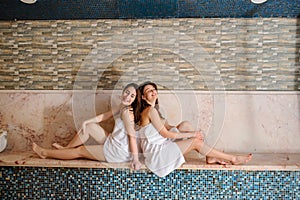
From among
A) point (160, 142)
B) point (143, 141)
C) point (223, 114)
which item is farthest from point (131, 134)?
point (223, 114)

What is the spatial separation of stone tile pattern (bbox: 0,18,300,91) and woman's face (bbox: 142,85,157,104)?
0.28 meters

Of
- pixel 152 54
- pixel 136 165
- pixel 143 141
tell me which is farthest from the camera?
pixel 152 54

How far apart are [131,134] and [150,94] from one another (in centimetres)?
32

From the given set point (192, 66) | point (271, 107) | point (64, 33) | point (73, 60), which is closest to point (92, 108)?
point (73, 60)

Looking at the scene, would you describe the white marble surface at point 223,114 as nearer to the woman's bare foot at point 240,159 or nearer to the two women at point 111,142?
the two women at point 111,142

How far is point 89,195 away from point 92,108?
2.23ft

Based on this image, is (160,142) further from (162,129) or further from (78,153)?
(78,153)

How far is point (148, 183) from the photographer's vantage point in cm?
317

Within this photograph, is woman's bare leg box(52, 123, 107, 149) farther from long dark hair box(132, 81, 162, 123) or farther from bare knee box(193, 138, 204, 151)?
bare knee box(193, 138, 204, 151)

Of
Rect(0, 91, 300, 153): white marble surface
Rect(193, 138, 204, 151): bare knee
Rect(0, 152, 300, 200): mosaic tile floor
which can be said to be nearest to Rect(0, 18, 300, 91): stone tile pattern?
Rect(0, 91, 300, 153): white marble surface

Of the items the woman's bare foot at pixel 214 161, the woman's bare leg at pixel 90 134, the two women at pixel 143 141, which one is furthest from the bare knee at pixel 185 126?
the woman's bare leg at pixel 90 134

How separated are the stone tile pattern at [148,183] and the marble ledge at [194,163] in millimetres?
91

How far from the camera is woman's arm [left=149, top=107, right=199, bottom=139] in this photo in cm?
305

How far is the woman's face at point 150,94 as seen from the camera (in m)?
3.11
